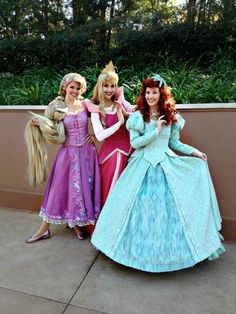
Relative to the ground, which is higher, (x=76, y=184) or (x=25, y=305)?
(x=76, y=184)

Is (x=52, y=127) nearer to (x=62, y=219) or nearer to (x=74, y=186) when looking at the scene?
(x=74, y=186)

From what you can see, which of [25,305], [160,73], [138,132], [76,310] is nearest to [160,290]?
[76,310]

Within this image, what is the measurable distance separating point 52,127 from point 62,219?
870mm

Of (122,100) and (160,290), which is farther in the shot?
(122,100)

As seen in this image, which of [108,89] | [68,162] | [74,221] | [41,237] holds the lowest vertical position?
[41,237]

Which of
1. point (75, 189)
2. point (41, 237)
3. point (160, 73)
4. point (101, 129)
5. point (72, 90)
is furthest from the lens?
point (160, 73)

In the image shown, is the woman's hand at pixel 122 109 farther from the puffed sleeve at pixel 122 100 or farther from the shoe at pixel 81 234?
the shoe at pixel 81 234

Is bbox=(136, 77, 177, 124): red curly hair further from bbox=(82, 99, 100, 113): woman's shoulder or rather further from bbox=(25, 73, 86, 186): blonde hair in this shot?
bbox=(25, 73, 86, 186): blonde hair

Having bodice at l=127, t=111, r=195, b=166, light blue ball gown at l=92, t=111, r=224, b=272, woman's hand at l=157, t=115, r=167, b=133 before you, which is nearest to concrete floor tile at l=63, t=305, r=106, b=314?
light blue ball gown at l=92, t=111, r=224, b=272

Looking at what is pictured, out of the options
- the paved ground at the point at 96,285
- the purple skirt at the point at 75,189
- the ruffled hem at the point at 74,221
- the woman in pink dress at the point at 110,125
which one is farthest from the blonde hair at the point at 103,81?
the paved ground at the point at 96,285

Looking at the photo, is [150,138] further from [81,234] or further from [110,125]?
[81,234]

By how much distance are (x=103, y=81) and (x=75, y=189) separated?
1010 mm

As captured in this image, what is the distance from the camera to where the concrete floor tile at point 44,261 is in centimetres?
245

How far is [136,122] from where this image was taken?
2.65m
